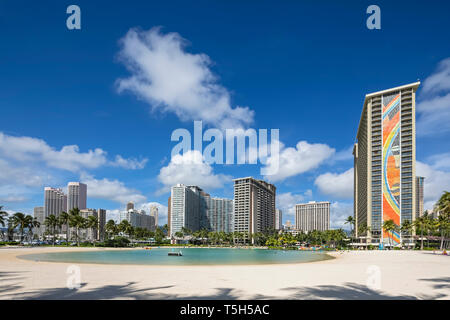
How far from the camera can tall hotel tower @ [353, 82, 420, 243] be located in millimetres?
Result: 134250

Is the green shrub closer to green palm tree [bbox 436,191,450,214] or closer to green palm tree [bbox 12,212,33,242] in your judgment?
green palm tree [bbox 12,212,33,242]

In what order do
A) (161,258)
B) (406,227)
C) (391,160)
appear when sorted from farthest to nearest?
1. (391,160)
2. (406,227)
3. (161,258)

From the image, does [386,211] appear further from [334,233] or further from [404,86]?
[404,86]

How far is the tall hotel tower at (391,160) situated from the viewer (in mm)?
134250

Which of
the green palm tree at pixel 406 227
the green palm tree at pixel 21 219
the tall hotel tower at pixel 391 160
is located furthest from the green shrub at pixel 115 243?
the green palm tree at pixel 406 227

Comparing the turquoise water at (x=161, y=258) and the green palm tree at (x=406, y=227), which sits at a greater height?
the turquoise water at (x=161, y=258)

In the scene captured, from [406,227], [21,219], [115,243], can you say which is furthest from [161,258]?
[406,227]

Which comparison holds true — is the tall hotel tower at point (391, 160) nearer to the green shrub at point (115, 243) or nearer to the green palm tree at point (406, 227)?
the green palm tree at point (406, 227)

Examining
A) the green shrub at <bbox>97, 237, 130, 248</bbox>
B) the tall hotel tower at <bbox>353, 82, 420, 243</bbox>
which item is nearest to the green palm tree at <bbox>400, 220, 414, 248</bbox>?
the tall hotel tower at <bbox>353, 82, 420, 243</bbox>

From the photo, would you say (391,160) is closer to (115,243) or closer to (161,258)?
(161,258)

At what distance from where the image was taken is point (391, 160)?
138250mm
